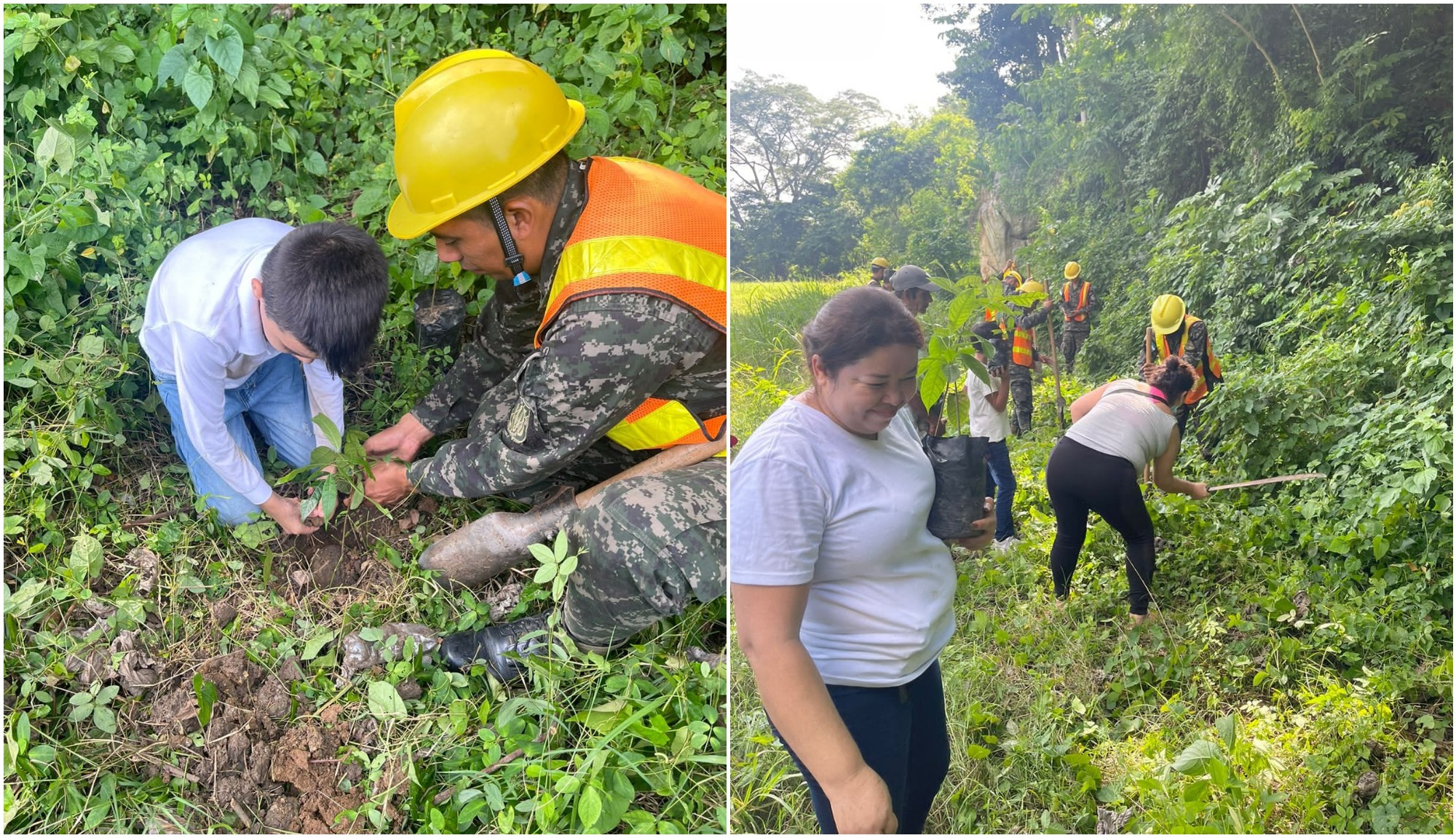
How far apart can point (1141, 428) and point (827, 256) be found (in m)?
0.65

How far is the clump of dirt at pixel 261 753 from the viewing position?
7.17 ft

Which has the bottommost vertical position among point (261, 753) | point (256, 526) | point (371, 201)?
point (261, 753)

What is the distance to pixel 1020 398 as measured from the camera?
158 cm

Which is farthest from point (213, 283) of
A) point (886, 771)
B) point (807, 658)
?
point (886, 771)

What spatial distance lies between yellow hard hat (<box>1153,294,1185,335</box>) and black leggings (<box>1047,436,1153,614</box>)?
0.82ft

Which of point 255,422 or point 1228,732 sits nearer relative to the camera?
point 1228,732

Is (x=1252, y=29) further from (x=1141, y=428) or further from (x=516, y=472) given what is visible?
(x=516, y=472)

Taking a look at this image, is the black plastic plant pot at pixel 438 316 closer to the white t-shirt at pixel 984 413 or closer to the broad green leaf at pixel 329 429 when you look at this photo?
the broad green leaf at pixel 329 429

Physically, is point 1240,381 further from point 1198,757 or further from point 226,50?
point 226,50

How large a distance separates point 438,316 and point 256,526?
2.81 feet

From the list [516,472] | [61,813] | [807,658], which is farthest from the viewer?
[516,472]

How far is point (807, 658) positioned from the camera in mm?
1504

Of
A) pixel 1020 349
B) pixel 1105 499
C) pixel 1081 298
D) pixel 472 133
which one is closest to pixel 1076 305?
pixel 1081 298

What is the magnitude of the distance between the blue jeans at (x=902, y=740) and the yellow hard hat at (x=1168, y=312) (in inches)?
28.7
